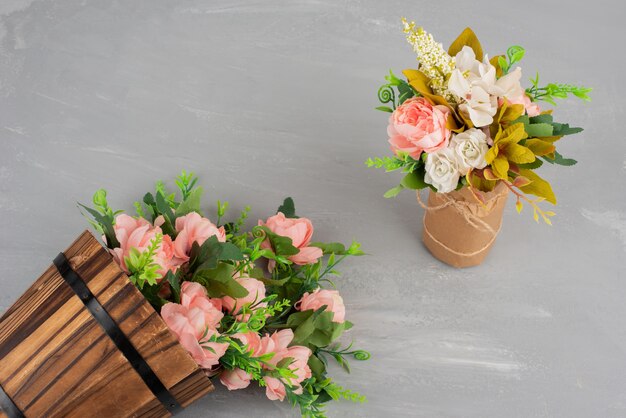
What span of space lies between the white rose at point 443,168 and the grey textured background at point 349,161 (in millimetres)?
309

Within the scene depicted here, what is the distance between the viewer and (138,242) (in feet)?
4.74

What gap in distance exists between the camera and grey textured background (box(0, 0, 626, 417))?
5.48ft

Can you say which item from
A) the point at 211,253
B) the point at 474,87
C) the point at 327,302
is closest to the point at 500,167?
the point at 474,87

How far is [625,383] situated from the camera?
1.65 m

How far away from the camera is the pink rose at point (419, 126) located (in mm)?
1520

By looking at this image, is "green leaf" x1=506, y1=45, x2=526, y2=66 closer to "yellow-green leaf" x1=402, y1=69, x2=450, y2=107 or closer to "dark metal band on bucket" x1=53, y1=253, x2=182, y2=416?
"yellow-green leaf" x1=402, y1=69, x2=450, y2=107

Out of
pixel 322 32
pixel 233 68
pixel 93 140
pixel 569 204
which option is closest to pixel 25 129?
pixel 93 140

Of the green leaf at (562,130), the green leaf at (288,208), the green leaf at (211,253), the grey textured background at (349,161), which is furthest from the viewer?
the green leaf at (288,208)

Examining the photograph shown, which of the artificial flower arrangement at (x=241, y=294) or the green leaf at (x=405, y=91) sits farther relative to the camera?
the green leaf at (x=405, y=91)

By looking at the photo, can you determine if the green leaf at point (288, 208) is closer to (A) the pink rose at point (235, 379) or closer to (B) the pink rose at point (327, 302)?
(B) the pink rose at point (327, 302)

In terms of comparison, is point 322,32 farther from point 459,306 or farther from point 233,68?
point 459,306

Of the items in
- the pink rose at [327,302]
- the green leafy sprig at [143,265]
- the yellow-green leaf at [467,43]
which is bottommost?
the pink rose at [327,302]

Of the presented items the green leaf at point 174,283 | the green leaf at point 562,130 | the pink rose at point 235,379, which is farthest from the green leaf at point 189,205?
the green leaf at point 562,130

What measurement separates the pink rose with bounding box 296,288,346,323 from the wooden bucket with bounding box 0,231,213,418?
0.28 meters
